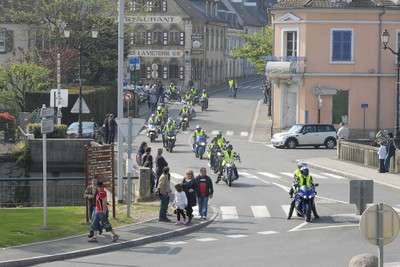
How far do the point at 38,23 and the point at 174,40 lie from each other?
1111 inches

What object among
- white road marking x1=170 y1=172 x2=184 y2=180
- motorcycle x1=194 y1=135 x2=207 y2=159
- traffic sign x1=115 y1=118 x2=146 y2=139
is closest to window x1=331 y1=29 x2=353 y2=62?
motorcycle x1=194 y1=135 x2=207 y2=159

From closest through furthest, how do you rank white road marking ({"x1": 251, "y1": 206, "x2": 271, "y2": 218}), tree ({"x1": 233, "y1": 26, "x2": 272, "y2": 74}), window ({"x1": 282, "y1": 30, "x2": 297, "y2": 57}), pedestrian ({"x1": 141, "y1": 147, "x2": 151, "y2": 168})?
1. white road marking ({"x1": 251, "y1": 206, "x2": 271, "y2": 218})
2. pedestrian ({"x1": 141, "y1": 147, "x2": 151, "y2": 168})
3. window ({"x1": 282, "y1": 30, "x2": 297, "y2": 57})
4. tree ({"x1": 233, "y1": 26, "x2": 272, "y2": 74})

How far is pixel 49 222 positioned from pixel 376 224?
46.6 feet

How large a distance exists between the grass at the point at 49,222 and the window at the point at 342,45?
30.9 meters

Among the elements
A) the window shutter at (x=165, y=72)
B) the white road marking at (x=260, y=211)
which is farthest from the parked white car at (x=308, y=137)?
the window shutter at (x=165, y=72)

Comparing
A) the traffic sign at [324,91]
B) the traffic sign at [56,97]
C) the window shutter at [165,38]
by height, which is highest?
the window shutter at [165,38]

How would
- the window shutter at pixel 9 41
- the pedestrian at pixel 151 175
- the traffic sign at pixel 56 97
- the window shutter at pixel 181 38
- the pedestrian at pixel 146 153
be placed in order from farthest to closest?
the window shutter at pixel 181 38, the window shutter at pixel 9 41, the traffic sign at pixel 56 97, the pedestrian at pixel 146 153, the pedestrian at pixel 151 175

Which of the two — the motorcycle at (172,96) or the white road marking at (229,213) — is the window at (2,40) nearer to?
the motorcycle at (172,96)

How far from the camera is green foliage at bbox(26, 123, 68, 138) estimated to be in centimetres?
5059

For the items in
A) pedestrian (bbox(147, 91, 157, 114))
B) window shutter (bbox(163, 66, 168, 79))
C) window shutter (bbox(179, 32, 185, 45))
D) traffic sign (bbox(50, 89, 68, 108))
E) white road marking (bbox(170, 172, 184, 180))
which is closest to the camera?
white road marking (bbox(170, 172, 184, 180))

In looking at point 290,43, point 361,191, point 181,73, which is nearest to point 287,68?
point 290,43

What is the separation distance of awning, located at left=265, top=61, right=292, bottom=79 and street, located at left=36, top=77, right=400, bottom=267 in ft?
40.7

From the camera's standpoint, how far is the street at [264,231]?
79.8 ft

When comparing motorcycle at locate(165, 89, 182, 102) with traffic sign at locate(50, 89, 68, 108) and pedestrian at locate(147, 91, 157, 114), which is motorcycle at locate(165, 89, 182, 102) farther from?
traffic sign at locate(50, 89, 68, 108)
